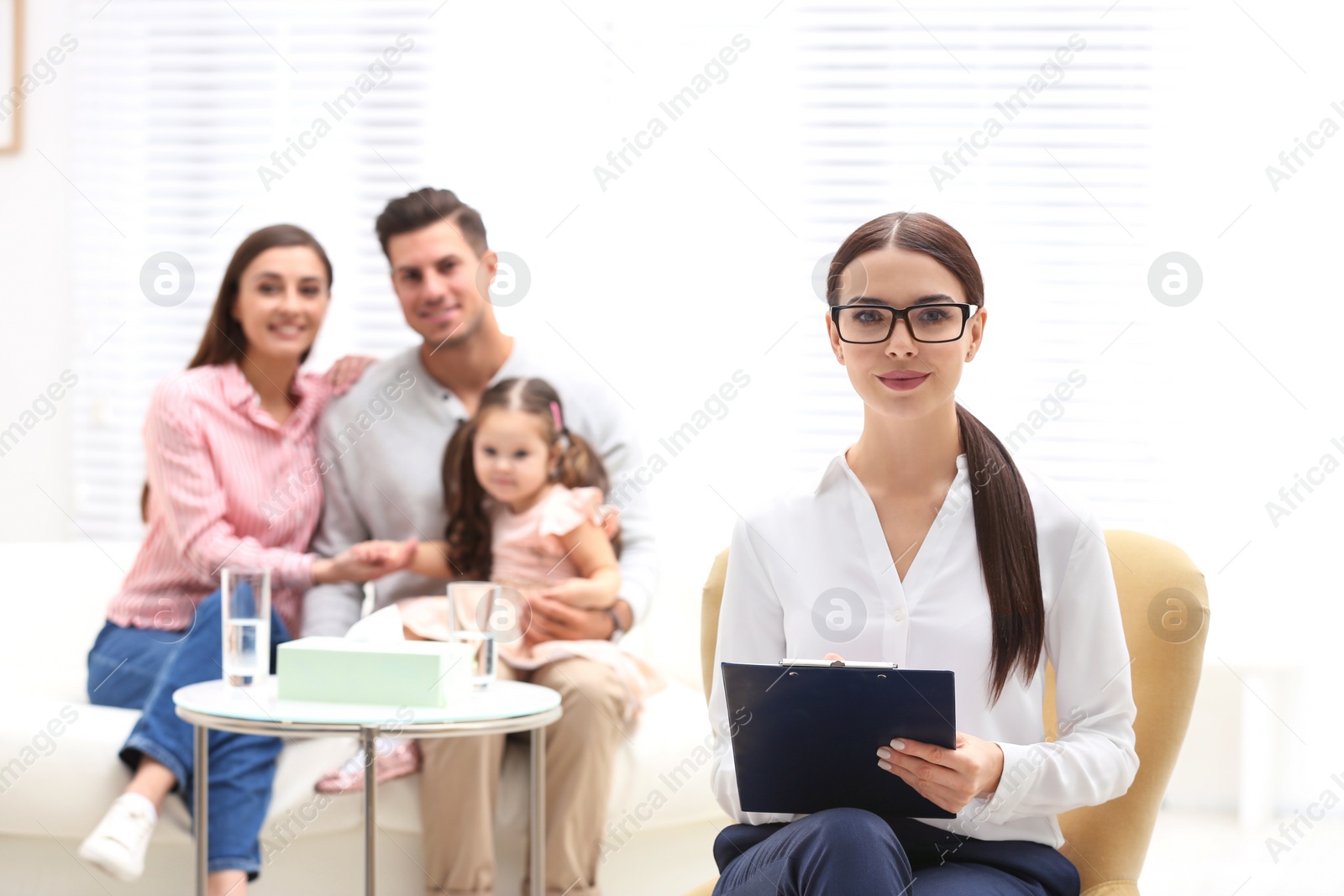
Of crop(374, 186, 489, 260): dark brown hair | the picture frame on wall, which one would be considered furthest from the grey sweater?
the picture frame on wall

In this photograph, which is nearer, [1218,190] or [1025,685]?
[1025,685]

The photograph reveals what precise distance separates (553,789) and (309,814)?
43cm

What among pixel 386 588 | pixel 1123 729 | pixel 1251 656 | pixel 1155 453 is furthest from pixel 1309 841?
pixel 386 588

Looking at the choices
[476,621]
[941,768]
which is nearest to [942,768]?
[941,768]

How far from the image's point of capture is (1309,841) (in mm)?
2797

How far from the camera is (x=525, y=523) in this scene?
2.38 m

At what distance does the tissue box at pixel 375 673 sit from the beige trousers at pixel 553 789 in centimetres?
27

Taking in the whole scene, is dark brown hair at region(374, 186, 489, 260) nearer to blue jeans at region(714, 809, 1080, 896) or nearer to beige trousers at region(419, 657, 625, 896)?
beige trousers at region(419, 657, 625, 896)

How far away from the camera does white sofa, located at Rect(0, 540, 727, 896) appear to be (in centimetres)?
198

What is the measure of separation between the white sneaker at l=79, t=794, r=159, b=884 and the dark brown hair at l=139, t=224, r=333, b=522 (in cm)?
95

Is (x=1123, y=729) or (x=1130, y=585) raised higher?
(x=1130, y=585)

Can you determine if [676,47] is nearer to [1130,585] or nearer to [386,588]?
[386,588]

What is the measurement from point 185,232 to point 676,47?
1.47 meters

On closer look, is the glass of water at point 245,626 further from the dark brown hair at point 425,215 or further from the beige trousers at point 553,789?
the dark brown hair at point 425,215
